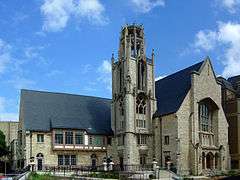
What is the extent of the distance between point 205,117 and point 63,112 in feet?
64.4

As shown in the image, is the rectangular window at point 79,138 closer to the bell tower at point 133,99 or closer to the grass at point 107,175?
the bell tower at point 133,99

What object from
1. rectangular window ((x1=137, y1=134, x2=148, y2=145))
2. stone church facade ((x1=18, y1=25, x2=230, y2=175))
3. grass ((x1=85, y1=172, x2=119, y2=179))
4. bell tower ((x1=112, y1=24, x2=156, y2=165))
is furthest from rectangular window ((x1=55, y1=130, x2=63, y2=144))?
grass ((x1=85, y1=172, x2=119, y2=179))

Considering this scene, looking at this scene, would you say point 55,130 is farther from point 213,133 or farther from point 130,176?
point 213,133

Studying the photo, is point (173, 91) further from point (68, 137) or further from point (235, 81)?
point (235, 81)

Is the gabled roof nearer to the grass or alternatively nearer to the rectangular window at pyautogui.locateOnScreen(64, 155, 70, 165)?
the grass

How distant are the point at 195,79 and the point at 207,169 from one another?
11669 mm

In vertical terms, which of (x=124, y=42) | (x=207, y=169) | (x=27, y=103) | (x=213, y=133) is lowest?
(x=207, y=169)

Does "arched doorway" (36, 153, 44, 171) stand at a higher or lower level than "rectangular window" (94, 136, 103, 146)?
lower

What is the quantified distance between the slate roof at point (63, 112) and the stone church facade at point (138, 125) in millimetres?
141

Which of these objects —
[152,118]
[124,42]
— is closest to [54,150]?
[152,118]

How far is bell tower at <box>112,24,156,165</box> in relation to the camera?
51781 millimetres

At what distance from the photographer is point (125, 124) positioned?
171ft

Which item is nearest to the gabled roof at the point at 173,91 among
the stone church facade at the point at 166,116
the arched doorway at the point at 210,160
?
the stone church facade at the point at 166,116

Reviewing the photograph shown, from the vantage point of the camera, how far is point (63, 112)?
2245 inches
